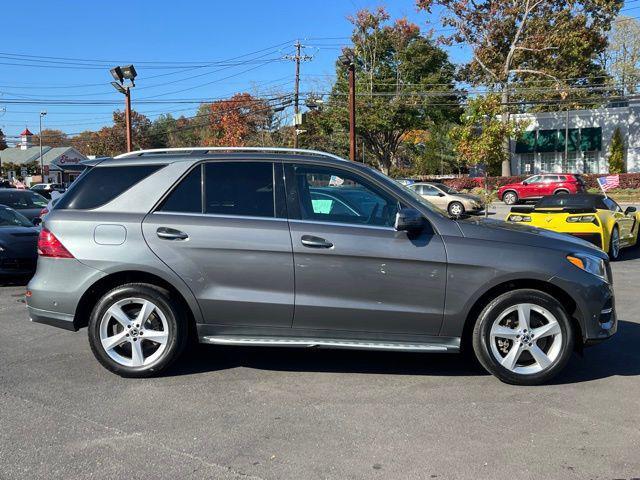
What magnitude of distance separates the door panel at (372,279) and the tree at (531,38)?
119 ft

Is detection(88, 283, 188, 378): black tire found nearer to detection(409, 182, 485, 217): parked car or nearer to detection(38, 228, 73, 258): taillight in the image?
detection(38, 228, 73, 258): taillight

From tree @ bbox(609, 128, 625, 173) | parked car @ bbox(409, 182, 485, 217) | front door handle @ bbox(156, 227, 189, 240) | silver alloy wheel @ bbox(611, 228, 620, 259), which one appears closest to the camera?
front door handle @ bbox(156, 227, 189, 240)

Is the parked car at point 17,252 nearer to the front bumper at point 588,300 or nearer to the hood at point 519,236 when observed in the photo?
the hood at point 519,236

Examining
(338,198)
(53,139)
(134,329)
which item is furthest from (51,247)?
(53,139)

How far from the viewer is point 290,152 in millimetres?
4953

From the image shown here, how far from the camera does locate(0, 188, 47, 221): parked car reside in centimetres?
1351

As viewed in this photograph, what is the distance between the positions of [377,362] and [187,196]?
2218 mm

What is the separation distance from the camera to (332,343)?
4.60 meters

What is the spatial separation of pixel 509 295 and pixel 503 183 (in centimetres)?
3641

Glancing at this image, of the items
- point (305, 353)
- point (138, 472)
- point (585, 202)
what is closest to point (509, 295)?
point (305, 353)

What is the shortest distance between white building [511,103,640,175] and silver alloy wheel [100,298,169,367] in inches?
1574

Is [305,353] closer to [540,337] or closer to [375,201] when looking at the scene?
[375,201]

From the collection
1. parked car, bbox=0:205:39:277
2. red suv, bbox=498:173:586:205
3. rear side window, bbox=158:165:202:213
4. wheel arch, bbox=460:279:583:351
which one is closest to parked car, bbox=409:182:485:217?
red suv, bbox=498:173:586:205

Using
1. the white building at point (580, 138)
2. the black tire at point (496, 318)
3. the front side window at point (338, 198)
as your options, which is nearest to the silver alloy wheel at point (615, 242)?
the black tire at point (496, 318)
